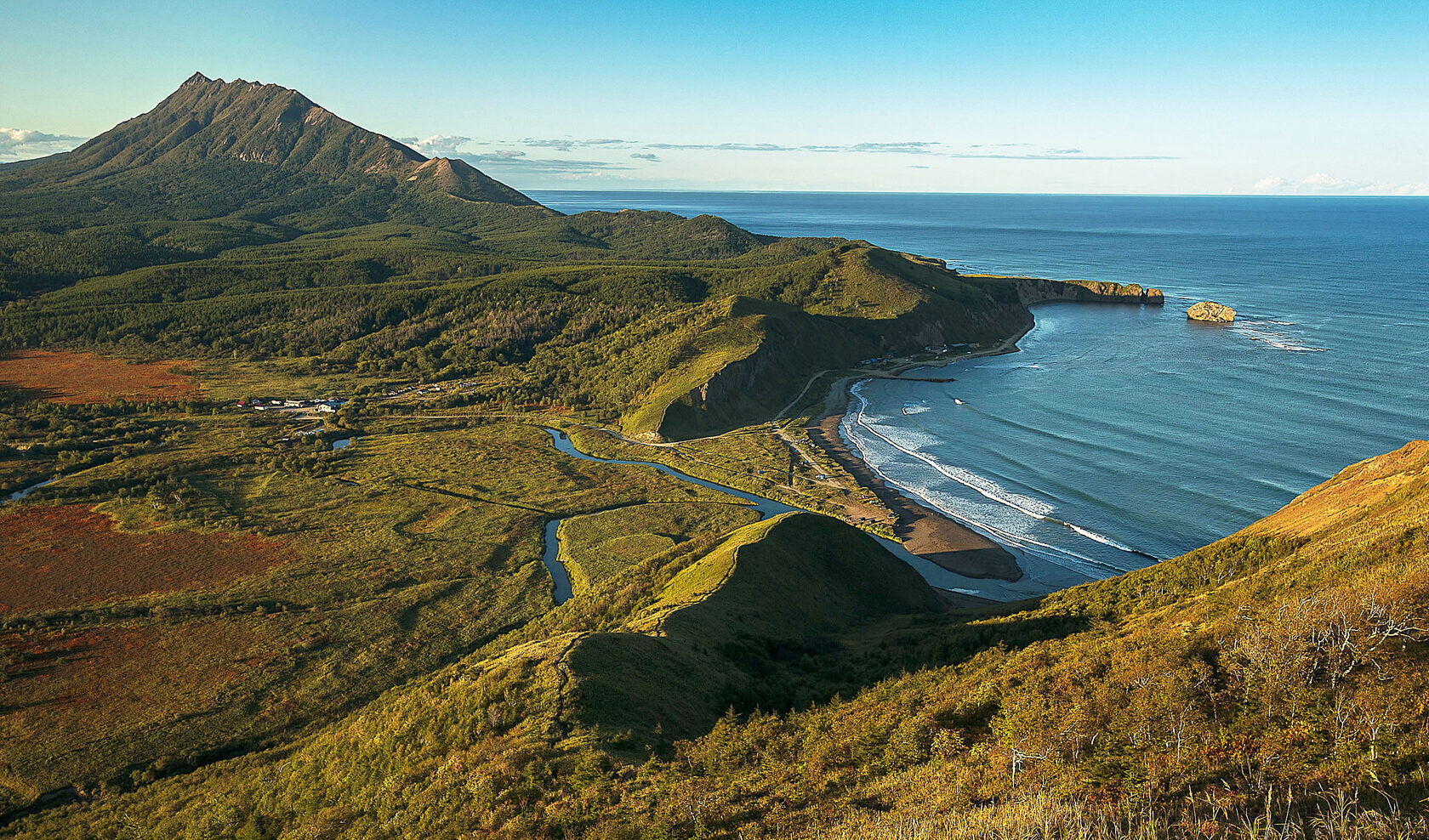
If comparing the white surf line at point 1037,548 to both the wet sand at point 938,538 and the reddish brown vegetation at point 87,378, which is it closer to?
the wet sand at point 938,538

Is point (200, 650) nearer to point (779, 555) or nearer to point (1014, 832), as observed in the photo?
point (779, 555)

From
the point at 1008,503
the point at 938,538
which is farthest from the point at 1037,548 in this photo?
the point at 1008,503

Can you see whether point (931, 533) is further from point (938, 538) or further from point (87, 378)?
point (87, 378)

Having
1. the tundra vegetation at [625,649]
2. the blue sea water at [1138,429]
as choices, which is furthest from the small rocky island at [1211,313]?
the tundra vegetation at [625,649]

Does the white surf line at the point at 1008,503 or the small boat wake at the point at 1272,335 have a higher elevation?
the small boat wake at the point at 1272,335

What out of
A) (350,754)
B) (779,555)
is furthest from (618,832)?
(779,555)
